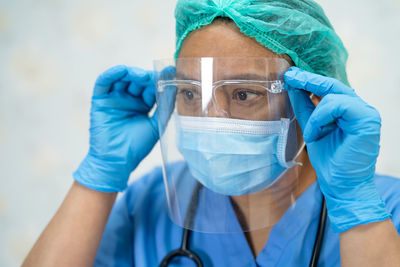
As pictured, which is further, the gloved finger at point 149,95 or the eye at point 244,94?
the gloved finger at point 149,95

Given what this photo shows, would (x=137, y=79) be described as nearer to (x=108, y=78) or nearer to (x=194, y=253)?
(x=108, y=78)

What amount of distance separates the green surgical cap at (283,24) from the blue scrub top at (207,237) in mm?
407

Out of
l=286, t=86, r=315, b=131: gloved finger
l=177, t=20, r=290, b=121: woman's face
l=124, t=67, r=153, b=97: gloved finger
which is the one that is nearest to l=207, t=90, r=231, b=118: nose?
l=177, t=20, r=290, b=121: woman's face

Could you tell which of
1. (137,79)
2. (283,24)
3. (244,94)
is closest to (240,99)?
(244,94)

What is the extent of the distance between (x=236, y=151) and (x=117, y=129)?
0.48 meters

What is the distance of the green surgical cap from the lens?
0.88 m

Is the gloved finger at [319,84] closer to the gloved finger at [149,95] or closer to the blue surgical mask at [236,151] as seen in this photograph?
the blue surgical mask at [236,151]

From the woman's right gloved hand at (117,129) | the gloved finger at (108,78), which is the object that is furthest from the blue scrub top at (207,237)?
the gloved finger at (108,78)

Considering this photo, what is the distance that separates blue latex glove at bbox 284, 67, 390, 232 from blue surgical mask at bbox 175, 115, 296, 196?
113 mm

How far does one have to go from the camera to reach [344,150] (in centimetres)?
73

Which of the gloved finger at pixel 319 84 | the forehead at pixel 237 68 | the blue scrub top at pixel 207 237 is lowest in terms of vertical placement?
the blue scrub top at pixel 207 237

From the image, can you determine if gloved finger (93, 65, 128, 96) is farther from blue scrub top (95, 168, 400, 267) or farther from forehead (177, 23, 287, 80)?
blue scrub top (95, 168, 400, 267)

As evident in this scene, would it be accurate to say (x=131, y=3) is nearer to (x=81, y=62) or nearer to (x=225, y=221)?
(x=81, y=62)

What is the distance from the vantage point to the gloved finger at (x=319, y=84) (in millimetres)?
789
